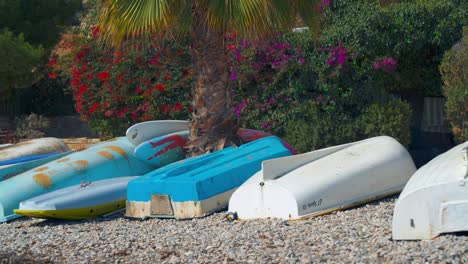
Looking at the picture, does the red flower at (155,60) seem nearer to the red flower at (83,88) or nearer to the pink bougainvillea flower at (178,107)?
the pink bougainvillea flower at (178,107)

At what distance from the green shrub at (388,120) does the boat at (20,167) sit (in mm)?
4901

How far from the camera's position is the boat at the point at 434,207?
6.59m

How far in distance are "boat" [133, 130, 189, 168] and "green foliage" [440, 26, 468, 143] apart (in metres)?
4.24

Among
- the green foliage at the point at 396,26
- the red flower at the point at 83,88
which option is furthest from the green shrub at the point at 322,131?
the red flower at the point at 83,88

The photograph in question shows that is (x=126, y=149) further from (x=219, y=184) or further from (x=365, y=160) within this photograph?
(x=365, y=160)

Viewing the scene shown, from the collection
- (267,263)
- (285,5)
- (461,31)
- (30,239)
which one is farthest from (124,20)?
(461,31)

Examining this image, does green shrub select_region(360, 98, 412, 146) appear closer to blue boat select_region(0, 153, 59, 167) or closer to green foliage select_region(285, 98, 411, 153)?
green foliage select_region(285, 98, 411, 153)

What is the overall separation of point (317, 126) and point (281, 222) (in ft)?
13.6

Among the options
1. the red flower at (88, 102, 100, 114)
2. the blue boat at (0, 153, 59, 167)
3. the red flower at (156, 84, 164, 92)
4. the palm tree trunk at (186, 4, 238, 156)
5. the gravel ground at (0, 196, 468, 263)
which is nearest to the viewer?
the gravel ground at (0, 196, 468, 263)

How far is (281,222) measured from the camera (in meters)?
8.35

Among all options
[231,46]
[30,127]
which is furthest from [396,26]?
[30,127]

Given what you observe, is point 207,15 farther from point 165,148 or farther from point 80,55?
point 80,55

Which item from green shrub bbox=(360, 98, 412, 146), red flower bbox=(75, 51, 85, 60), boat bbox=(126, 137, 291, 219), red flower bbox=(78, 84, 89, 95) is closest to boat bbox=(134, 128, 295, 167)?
boat bbox=(126, 137, 291, 219)

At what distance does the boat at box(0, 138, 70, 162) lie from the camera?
12.8 m
